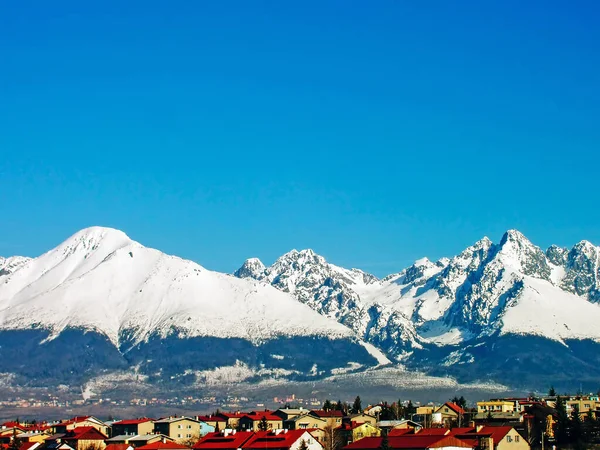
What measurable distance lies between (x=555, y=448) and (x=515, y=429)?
833 centimetres

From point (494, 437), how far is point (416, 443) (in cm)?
1190

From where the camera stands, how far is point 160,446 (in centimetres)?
16912

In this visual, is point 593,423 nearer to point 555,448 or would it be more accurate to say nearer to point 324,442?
point 555,448

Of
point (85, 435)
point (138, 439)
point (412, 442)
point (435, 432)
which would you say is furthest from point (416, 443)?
point (85, 435)

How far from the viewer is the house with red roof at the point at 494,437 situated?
152375mm

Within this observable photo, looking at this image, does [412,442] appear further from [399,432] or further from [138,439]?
[138,439]

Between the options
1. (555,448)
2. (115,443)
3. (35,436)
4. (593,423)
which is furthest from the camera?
(35,436)

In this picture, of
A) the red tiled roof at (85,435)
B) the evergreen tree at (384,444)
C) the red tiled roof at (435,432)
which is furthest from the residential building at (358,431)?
the red tiled roof at (85,435)

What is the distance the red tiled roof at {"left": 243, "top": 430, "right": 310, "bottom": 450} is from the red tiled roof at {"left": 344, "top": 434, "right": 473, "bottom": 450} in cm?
1186

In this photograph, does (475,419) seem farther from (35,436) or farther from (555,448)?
(35,436)

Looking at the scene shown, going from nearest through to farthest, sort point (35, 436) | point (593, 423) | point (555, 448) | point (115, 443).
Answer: point (555, 448), point (593, 423), point (115, 443), point (35, 436)

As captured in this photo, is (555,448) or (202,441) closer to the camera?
(555,448)

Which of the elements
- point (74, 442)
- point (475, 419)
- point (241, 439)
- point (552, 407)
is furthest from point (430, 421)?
point (74, 442)

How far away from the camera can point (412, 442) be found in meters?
149
